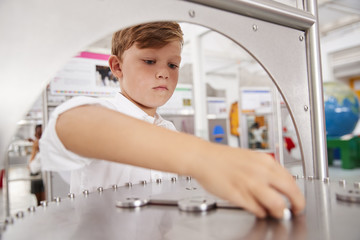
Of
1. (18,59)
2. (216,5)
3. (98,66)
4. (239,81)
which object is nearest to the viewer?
(18,59)

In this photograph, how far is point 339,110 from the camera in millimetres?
3908

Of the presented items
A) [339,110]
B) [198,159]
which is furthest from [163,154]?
[339,110]

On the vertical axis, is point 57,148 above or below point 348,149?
above

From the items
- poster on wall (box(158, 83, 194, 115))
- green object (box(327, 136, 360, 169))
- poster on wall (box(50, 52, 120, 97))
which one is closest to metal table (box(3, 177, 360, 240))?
poster on wall (box(50, 52, 120, 97))

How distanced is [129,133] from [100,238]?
9 centimetres

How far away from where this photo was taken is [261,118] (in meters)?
3.58

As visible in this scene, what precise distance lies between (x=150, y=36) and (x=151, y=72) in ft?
0.26

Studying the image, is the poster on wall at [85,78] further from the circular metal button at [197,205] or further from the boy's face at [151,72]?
the circular metal button at [197,205]

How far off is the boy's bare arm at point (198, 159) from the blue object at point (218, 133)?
10.3 feet

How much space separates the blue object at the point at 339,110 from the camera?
3.91 metres

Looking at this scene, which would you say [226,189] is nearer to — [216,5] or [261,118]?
[216,5]

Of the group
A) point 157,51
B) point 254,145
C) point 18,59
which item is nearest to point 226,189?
point 18,59

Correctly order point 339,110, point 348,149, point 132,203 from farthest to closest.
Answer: point 348,149 < point 339,110 < point 132,203

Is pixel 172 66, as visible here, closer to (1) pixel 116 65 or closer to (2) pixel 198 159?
(1) pixel 116 65
